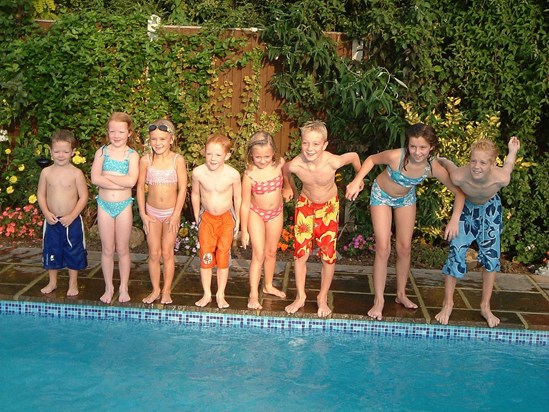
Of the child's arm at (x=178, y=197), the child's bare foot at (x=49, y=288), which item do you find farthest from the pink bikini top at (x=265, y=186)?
the child's bare foot at (x=49, y=288)

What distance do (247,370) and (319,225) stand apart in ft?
4.70

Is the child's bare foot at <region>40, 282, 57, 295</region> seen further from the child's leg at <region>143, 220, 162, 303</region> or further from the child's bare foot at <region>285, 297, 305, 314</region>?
the child's bare foot at <region>285, 297, 305, 314</region>

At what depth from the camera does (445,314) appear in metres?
6.27

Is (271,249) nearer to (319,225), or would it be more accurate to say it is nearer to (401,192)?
(319,225)

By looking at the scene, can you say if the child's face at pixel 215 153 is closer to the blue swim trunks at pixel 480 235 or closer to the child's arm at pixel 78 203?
the child's arm at pixel 78 203

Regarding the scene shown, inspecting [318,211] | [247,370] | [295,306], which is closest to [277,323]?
[295,306]

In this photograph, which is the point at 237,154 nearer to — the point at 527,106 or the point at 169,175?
the point at 169,175

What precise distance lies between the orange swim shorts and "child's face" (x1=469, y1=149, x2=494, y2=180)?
6.87 ft

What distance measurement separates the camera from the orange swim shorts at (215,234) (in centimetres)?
635

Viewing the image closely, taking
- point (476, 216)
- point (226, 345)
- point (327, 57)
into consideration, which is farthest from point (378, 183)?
point (327, 57)

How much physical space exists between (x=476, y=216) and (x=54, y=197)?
12.0 ft

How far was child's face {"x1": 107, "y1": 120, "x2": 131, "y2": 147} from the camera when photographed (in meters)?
6.26

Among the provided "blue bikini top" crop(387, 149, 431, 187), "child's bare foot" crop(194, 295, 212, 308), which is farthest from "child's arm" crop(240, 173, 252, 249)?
"blue bikini top" crop(387, 149, 431, 187)

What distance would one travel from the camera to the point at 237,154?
9.07 metres
